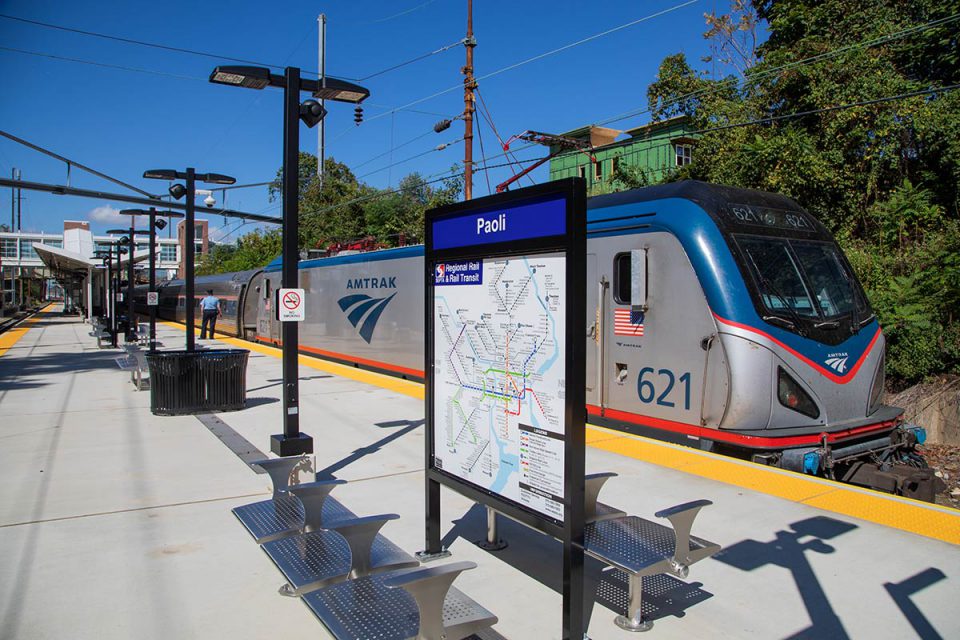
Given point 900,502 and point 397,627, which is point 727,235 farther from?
point 397,627

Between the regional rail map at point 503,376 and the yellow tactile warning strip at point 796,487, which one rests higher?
the regional rail map at point 503,376

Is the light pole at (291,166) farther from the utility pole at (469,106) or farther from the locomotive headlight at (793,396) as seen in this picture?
the utility pole at (469,106)

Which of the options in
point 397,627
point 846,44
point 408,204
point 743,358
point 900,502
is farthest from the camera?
point 408,204

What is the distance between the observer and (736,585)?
13.1ft

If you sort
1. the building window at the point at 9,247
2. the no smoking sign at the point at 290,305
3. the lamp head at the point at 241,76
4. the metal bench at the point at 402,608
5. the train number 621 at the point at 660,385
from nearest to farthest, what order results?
the metal bench at the point at 402,608 < the no smoking sign at the point at 290,305 < the lamp head at the point at 241,76 < the train number 621 at the point at 660,385 < the building window at the point at 9,247

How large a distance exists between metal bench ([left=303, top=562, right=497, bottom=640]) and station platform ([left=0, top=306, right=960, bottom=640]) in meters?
0.46

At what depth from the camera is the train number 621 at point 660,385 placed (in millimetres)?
6949

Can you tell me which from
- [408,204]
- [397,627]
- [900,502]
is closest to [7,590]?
[397,627]

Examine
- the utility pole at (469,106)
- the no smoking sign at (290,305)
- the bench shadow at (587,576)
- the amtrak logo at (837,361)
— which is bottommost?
the bench shadow at (587,576)

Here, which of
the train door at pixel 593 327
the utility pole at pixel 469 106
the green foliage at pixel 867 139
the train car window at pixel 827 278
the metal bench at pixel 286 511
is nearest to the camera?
the metal bench at pixel 286 511

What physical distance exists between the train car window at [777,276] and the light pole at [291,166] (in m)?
4.23

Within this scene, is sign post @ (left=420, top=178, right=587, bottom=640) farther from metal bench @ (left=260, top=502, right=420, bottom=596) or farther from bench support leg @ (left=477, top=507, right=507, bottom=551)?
metal bench @ (left=260, top=502, right=420, bottom=596)

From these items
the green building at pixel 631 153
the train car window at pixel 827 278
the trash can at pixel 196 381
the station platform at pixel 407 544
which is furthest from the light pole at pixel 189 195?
the green building at pixel 631 153

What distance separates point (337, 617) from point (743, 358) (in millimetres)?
4697
